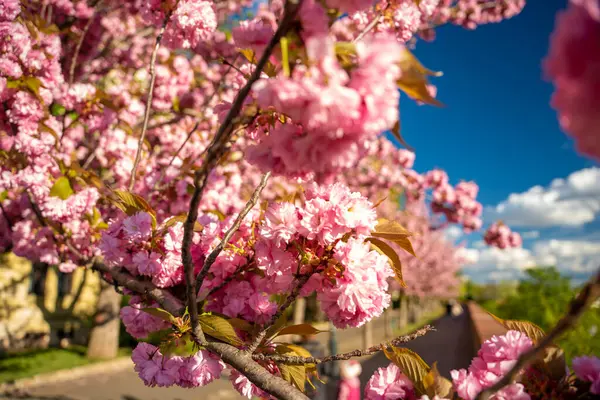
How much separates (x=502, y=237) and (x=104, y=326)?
→ 460 inches

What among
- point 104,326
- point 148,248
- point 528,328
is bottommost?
point 104,326

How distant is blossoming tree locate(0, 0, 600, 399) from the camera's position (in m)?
0.78

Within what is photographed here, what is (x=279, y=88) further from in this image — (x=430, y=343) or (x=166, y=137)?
(x=430, y=343)

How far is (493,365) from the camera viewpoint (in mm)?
1144

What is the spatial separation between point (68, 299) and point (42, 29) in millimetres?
17364

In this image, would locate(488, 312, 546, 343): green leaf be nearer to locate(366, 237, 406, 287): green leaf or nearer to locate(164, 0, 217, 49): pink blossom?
locate(366, 237, 406, 287): green leaf

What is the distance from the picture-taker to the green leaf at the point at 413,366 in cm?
122

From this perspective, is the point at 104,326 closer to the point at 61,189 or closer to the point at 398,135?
the point at 61,189

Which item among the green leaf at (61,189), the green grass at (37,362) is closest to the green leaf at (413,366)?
the green leaf at (61,189)

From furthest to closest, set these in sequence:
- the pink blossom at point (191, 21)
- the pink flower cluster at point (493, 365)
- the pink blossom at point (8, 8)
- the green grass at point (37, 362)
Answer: the green grass at point (37, 362), the pink blossom at point (191, 21), the pink blossom at point (8, 8), the pink flower cluster at point (493, 365)

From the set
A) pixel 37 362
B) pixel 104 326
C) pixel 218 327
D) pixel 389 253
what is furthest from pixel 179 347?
pixel 37 362

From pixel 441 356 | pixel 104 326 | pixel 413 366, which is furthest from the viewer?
pixel 441 356

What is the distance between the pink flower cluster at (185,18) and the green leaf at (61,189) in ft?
3.54

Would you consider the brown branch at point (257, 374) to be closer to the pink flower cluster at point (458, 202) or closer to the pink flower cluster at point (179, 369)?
the pink flower cluster at point (179, 369)
